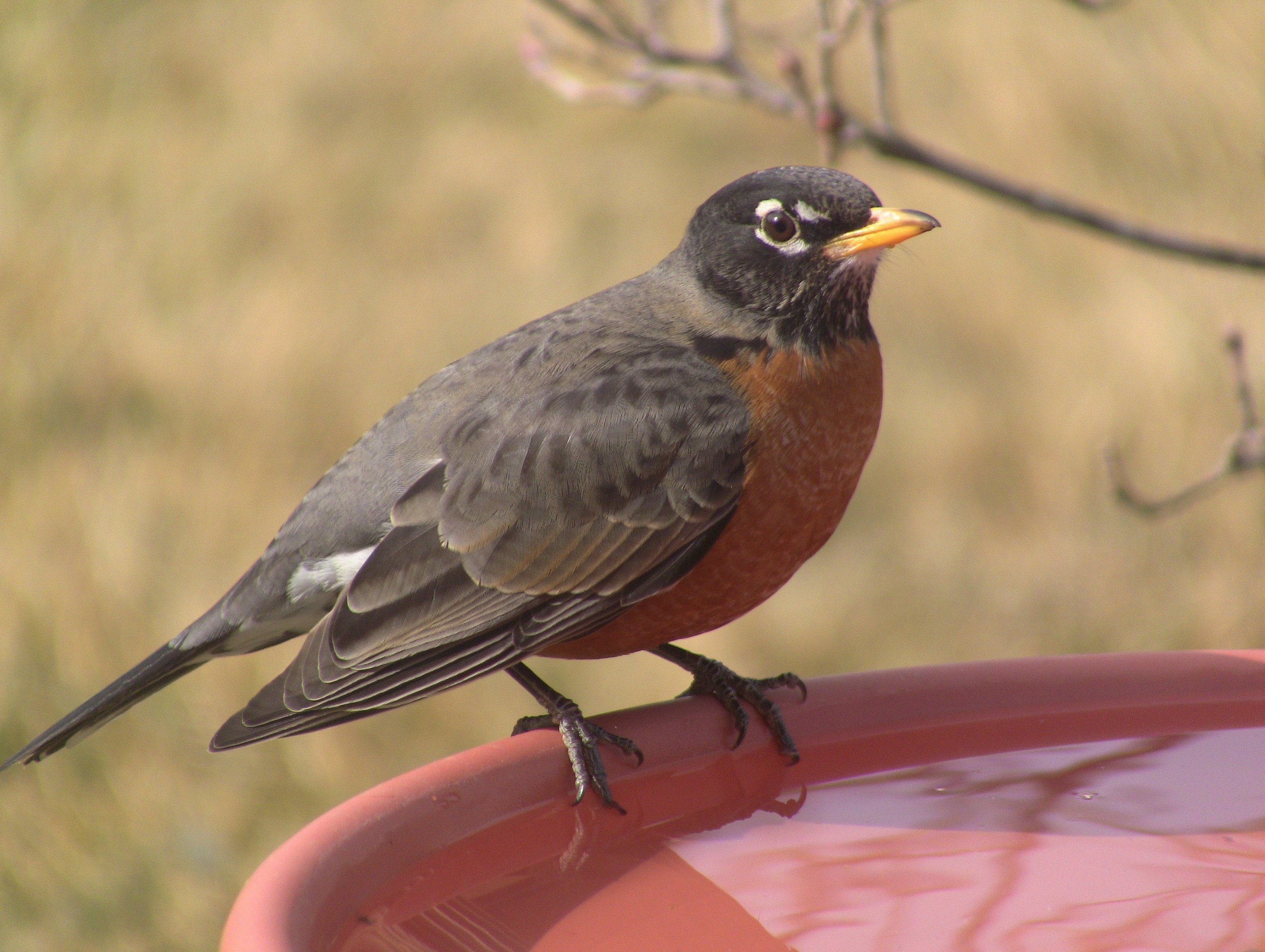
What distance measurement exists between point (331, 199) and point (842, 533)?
9.01ft

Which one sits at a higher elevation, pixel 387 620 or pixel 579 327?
pixel 579 327

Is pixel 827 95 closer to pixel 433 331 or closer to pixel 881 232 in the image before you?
pixel 881 232

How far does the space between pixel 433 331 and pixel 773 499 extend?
3.88 metres

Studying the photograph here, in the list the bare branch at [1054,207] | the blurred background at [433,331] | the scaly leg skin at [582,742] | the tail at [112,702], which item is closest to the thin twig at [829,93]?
the bare branch at [1054,207]

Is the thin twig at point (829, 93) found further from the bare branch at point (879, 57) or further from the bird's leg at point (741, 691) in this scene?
the bird's leg at point (741, 691)

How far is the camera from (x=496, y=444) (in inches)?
109

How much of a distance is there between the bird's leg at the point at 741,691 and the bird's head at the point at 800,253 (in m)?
0.62

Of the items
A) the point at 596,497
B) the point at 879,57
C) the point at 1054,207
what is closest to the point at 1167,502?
the point at 1054,207

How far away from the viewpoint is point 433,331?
6.34m

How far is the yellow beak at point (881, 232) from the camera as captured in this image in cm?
273

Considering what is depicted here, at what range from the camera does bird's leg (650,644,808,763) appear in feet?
8.26

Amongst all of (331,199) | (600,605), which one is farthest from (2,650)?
(600,605)

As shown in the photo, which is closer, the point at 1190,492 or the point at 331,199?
the point at 1190,492

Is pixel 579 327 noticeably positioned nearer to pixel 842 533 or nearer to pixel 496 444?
pixel 496 444
